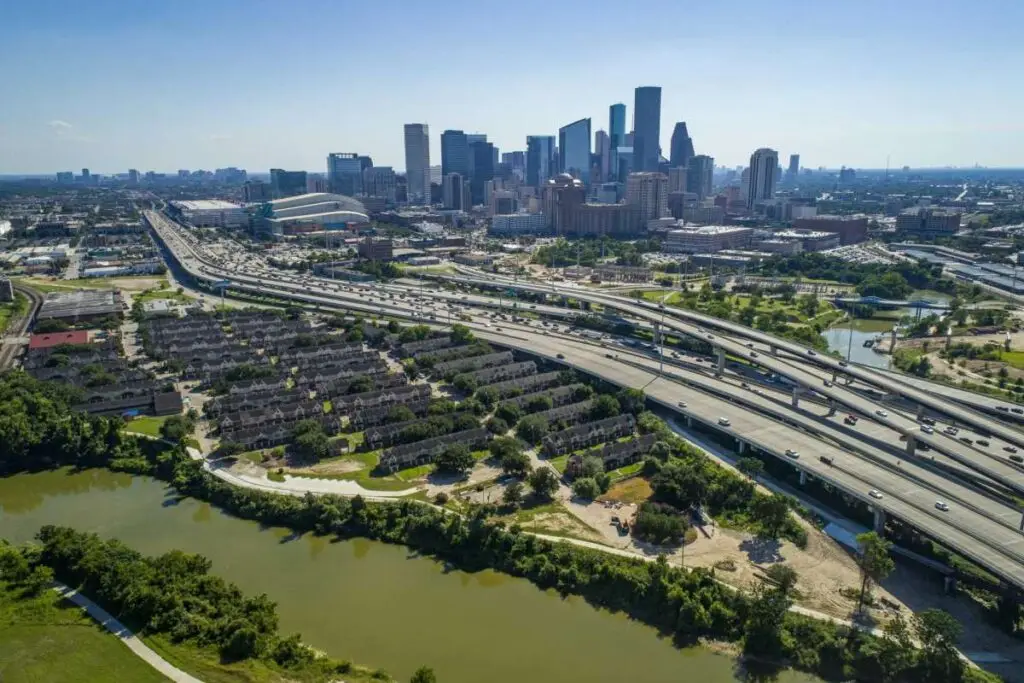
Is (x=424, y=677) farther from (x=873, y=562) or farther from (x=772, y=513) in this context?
(x=772, y=513)

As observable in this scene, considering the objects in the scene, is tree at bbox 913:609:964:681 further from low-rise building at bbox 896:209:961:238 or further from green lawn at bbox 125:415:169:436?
low-rise building at bbox 896:209:961:238

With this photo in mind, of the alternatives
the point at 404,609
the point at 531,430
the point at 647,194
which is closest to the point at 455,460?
the point at 531,430

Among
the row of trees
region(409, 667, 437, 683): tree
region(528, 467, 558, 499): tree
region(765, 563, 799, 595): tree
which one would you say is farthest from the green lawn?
region(765, 563, 799, 595): tree

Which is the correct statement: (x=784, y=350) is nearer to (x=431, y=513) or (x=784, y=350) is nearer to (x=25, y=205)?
(x=431, y=513)

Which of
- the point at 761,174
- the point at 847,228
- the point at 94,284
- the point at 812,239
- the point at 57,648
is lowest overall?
the point at 57,648

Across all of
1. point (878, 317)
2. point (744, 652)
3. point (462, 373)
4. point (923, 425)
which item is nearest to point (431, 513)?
point (744, 652)

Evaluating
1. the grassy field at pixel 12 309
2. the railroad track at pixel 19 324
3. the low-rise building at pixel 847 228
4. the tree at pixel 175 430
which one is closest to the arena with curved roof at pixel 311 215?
the railroad track at pixel 19 324
